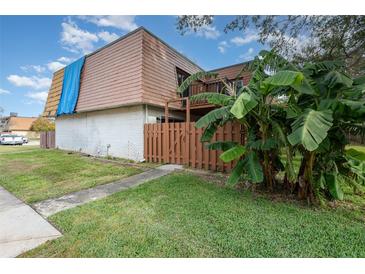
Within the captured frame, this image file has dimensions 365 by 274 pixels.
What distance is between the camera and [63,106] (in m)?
13.3

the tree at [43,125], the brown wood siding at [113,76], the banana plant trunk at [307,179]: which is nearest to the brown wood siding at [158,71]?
the brown wood siding at [113,76]

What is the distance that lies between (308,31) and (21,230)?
997 cm

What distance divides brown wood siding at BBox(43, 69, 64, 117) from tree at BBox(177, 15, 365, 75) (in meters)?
11.7

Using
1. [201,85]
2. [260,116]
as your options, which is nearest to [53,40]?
[201,85]

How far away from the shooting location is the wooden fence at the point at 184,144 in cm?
705

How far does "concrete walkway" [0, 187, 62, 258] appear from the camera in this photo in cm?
262

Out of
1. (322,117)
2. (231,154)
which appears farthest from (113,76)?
(322,117)

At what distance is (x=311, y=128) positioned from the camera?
10.2ft

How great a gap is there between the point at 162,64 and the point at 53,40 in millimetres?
4954

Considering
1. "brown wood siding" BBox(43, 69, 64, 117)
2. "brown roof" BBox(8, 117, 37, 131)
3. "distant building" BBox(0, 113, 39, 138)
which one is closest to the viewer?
"brown wood siding" BBox(43, 69, 64, 117)

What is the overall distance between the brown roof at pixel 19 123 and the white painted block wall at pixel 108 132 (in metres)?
45.4

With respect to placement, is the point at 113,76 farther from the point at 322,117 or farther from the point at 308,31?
the point at 322,117

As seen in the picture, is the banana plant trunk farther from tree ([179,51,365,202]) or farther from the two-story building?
the two-story building

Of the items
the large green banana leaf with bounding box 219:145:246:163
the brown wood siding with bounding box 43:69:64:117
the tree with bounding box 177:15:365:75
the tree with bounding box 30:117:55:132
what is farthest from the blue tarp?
the tree with bounding box 30:117:55:132
